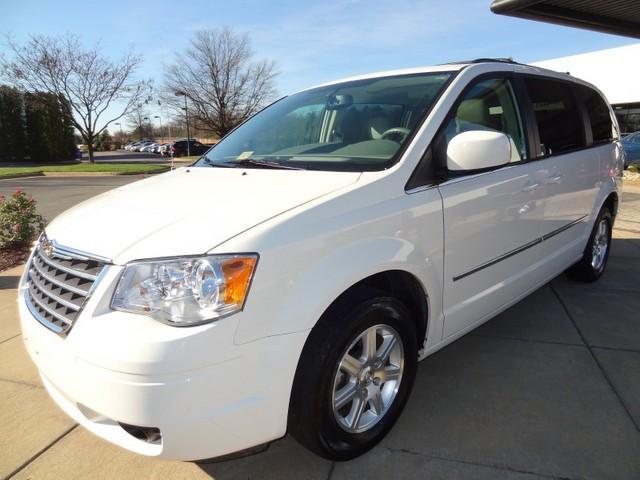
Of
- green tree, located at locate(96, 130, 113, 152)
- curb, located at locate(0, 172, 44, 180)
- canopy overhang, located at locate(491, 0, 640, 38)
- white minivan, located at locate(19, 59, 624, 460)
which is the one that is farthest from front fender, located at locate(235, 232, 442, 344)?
green tree, located at locate(96, 130, 113, 152)

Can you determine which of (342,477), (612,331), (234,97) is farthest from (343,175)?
(234,97)

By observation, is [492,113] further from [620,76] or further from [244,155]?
[620,76]

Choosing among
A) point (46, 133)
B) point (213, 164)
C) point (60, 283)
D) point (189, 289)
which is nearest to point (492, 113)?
point (213, 164)

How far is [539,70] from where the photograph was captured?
143 inches

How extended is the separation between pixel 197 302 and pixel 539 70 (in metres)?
3.26

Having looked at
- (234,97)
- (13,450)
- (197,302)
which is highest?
(234,97)

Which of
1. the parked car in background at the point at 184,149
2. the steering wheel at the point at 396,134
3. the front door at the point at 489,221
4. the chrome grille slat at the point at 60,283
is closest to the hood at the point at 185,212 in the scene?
the chrome grille slat at the point at 60,283

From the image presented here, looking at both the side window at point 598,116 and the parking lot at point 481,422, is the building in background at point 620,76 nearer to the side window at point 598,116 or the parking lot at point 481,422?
the side window at point 598,116

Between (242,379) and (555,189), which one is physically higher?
(555,189)

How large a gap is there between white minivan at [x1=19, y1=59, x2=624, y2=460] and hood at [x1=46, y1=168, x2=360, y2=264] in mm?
11

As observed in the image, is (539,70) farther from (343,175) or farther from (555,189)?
(343,175)

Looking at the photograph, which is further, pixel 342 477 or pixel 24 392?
pixel 24 392

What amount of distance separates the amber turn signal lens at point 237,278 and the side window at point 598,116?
146 inches

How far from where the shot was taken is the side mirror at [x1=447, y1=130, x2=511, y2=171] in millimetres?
2344
